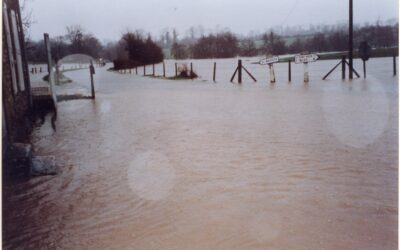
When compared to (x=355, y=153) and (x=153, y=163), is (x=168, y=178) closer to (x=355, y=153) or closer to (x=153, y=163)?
(x=153, y=163)

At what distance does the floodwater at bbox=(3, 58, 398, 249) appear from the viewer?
12.5 feet

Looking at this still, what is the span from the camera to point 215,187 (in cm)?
507

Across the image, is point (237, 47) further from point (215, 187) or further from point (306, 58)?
point (215, 187)

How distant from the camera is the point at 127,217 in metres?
4.26

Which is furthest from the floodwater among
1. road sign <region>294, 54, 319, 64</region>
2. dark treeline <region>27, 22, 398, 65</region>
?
dark treeline <region>27, 22, 398, 65</region>

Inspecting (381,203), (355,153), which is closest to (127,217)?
(381,203)

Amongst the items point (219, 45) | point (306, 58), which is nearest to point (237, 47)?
point (219, 45)

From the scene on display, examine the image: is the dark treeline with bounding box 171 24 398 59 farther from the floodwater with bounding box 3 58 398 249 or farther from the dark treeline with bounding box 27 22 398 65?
the floodwater with bounding box 3 58 398 249

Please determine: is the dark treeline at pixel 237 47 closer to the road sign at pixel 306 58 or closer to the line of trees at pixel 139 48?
the line of trees at pixel 139 48

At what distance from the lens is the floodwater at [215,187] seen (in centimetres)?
380

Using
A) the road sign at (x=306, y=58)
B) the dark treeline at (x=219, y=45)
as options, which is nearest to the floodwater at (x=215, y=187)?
the road sign at (x=306, y=58)

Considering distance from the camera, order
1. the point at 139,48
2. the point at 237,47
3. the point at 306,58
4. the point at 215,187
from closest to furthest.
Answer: the point at 215,187 → the point at 306,58 → the point at 139,48 → the point at 237,47

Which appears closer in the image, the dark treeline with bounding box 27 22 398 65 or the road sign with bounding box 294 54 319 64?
the road sign with bounding box 294 54 319 64

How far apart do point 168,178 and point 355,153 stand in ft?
9.15
